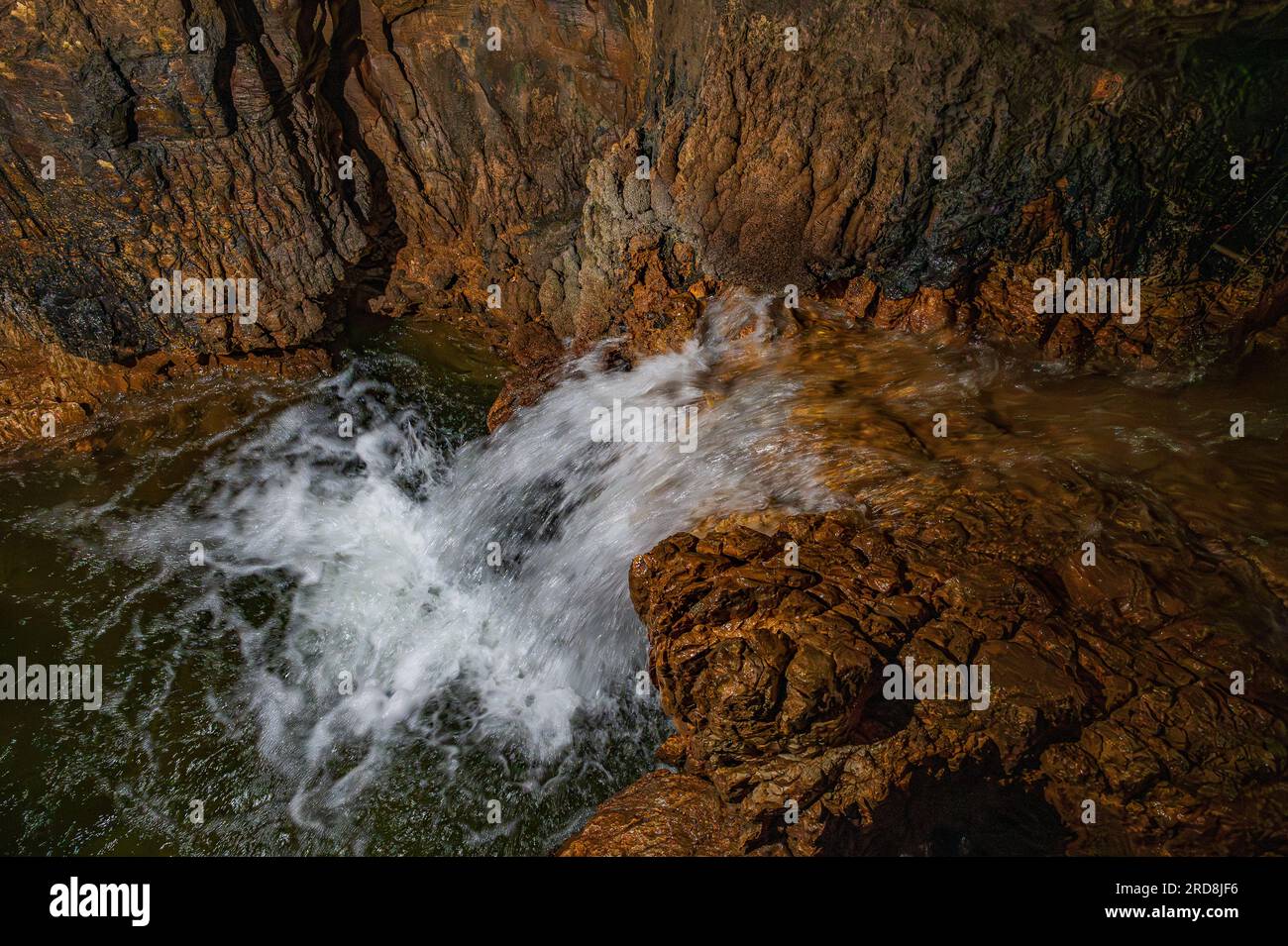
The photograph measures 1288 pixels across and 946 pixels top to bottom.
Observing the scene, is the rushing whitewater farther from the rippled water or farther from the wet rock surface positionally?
the wet rock surface

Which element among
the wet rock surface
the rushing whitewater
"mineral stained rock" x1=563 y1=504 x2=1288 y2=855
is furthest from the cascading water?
"mineral stained rock" x1=563 y1=504 x2=1288 y2=855

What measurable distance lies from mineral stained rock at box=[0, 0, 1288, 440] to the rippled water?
530 mm

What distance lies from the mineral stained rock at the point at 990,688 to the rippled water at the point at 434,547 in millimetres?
361

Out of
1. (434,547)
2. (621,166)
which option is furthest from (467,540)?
(621,166)

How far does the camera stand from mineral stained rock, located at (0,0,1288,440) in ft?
14.6

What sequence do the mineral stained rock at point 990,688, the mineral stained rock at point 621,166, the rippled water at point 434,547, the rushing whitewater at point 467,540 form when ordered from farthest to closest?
the rushing whitewater at point 467,540, the mineral stained rock at point 621,166, the rippled water at point 434,547, the mineral stained rock at point 990,688

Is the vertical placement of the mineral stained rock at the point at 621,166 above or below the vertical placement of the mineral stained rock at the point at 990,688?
above

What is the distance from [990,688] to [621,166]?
4574 mm

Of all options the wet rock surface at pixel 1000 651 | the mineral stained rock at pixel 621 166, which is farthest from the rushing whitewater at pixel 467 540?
the mineral stained rock at pixel 621 166

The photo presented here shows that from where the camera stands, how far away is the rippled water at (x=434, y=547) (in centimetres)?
416

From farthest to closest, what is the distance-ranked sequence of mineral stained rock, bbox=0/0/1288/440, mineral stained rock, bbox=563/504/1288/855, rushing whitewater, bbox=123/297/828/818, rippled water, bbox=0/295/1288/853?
rushing whitewater, bbox=123/297/828/818
mineral stained rock, bbox=0/0/1288/440
rippled water, bbox=0/295/1288/853
mineral stained rock, bbox=563/504/1288/855

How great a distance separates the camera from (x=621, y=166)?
19.4 ft

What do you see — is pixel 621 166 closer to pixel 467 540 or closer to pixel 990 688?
pixel 467 540

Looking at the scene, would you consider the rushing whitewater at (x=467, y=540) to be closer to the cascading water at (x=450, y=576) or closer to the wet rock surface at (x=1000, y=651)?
the cascading water at (x=450, y=576)
